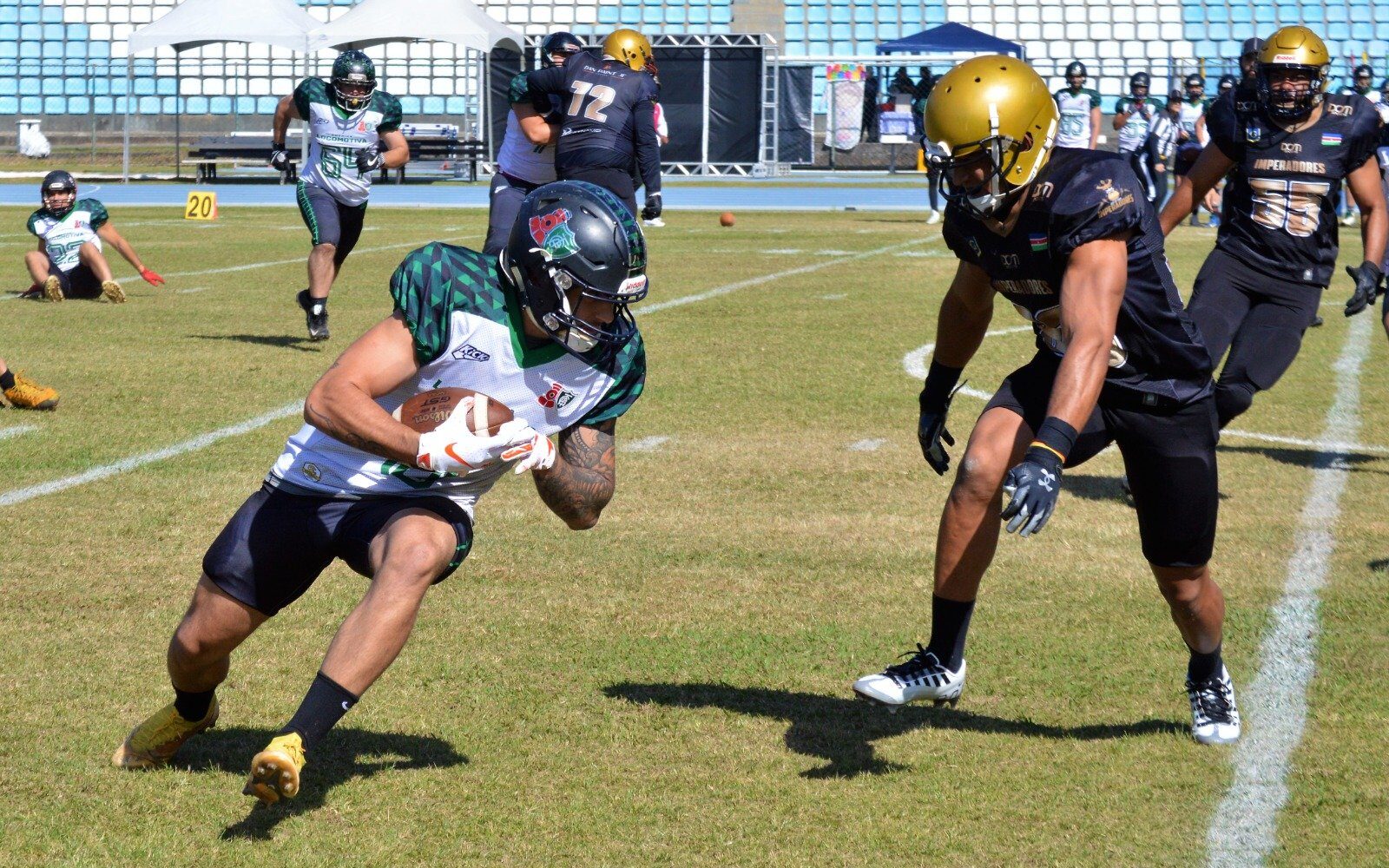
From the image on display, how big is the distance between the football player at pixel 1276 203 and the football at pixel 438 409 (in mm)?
3707

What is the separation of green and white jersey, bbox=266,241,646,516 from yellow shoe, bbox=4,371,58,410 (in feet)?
15.8

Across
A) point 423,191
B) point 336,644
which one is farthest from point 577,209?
point 423,191

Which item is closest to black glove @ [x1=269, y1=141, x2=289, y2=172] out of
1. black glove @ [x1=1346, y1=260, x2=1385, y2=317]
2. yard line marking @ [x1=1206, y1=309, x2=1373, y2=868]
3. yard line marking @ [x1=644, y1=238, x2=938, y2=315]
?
yard line marking @ [x1=644, y1=238, x2=938, y2=315]

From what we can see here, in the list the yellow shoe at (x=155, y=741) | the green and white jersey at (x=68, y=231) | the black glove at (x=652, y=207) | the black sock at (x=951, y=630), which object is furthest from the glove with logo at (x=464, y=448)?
the green and white jersey at (x=68, y=231)

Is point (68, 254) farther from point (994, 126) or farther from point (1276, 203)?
point (994, 126)

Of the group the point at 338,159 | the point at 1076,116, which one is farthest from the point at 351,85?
the point at 1076,116

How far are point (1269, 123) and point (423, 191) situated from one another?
958 inches

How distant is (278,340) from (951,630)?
7.38m

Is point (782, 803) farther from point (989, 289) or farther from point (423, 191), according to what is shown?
point (423, 191)

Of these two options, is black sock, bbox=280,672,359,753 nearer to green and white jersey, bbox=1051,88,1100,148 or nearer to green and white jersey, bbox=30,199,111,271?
green and white jersey, bbox=30,199,111,271

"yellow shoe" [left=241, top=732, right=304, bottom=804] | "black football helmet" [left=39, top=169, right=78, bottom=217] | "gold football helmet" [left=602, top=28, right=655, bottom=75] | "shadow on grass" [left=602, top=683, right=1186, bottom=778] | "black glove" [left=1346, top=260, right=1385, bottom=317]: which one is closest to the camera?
"yellow shoe" [left=241, top=732, right=304, bottom=804]

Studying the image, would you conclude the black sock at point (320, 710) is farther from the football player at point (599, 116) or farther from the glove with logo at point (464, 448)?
the football player at point (599, 116)

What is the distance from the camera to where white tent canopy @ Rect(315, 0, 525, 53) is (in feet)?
93.1

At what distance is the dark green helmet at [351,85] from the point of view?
10.8 meters
